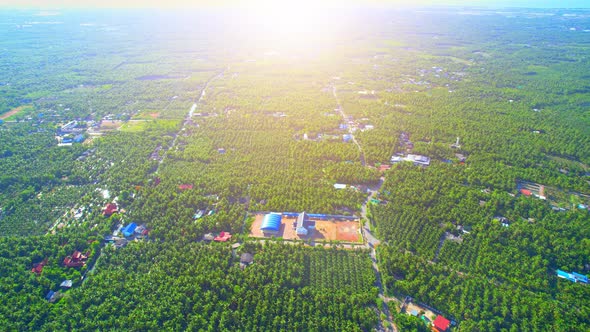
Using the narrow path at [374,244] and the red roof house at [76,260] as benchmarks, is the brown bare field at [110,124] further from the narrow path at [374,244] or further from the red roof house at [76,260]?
the narrow path at [374,244]

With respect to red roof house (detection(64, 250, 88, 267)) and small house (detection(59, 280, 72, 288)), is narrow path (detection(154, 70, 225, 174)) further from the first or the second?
small house (detection(59, 280, 72, 288))

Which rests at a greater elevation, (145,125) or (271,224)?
(145,125)

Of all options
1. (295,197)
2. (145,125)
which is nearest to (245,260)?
(295,197)

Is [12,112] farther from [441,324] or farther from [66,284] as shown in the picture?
[441,324]

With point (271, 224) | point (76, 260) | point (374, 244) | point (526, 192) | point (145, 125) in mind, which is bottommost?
point (76, 260)

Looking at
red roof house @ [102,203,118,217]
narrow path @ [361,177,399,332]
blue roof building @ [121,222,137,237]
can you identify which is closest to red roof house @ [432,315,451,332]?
narrow path @ [361,177,399,332]

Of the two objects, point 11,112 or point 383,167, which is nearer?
point 383,167
